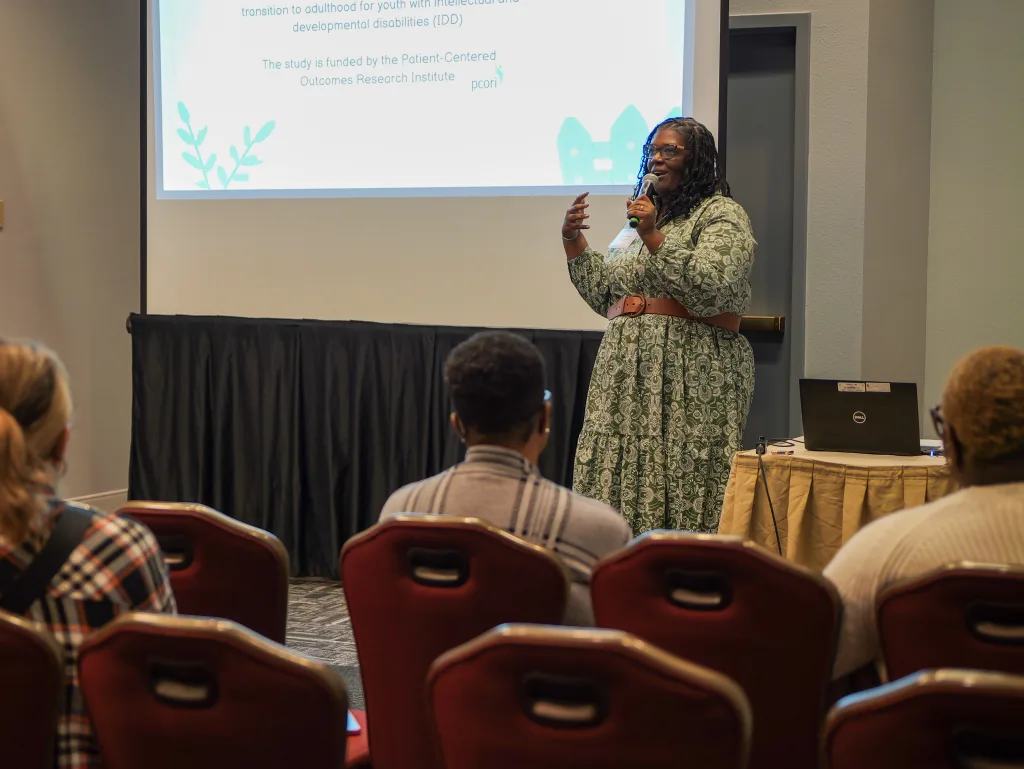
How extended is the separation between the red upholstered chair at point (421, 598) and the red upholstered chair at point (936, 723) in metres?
0.57

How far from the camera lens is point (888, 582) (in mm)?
1580

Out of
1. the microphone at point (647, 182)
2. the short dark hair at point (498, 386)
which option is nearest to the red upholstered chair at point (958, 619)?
the short dark hair at point (498, 386)

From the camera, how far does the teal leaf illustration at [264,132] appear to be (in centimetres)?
461

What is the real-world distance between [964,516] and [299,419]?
136 inches

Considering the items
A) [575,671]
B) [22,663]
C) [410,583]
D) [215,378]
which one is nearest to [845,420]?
[410,583]

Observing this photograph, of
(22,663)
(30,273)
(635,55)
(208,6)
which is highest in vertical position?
(208,6)

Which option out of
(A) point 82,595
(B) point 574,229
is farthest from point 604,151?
(A) point 82,595

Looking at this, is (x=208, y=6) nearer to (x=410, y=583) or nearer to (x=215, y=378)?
(x=215, y=378)

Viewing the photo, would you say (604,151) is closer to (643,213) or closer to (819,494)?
(643,213)

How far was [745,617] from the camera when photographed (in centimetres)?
157

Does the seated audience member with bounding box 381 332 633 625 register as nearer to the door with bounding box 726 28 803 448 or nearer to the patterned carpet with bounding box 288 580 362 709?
the patterned carpet with bounding box 288 580 362 709

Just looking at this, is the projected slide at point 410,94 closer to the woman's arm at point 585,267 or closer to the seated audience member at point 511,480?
the woman's arm at point 585,267

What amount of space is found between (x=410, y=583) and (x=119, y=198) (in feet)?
15.0

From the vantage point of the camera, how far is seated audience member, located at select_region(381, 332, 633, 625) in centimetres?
172
